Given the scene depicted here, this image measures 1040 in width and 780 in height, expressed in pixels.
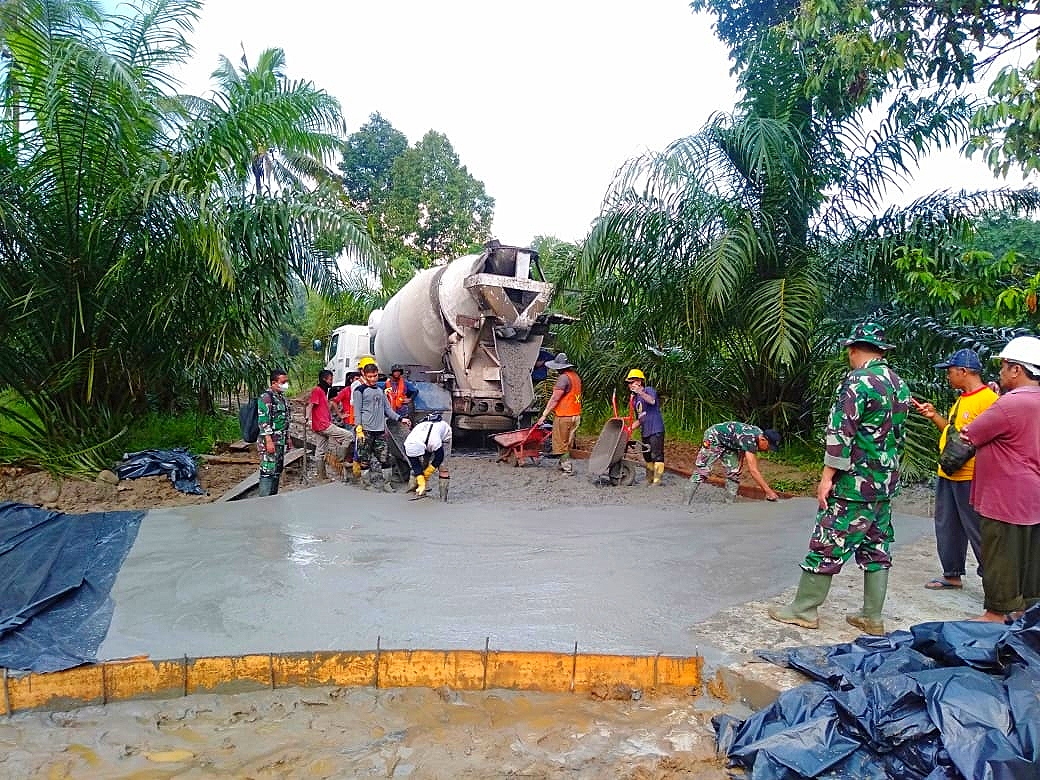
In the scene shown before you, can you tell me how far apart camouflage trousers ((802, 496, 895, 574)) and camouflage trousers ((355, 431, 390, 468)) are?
4592mm

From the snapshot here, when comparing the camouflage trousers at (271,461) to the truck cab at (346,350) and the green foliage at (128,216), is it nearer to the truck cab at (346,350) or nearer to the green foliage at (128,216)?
the green foliage at (128,216)

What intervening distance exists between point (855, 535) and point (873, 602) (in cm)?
36

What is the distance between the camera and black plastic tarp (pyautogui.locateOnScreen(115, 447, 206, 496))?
26.3 feet

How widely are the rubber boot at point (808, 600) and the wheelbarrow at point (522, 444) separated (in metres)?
4.91

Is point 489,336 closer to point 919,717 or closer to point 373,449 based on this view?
point 373,449

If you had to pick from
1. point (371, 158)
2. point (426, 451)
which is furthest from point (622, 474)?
point (371, 158)

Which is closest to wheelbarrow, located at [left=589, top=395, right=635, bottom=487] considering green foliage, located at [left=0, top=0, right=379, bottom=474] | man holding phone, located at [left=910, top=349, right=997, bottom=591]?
green foliage, located at [left=0, top=0, right=379, bottom=474]

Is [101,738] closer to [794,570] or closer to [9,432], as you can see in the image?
[794,570]

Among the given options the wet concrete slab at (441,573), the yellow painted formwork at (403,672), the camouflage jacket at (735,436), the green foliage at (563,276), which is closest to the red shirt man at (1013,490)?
the wet concrete slab at (441,573)

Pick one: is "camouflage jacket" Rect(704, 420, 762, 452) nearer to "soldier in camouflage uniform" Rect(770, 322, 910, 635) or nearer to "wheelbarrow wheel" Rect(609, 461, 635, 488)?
"wheelbarrow wheel" Rect(609, 461, 635, 488)

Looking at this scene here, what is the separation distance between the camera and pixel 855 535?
12.3 feet

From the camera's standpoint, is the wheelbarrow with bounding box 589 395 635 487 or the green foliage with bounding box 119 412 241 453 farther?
the green foliage with bounding box 119 412 241 453

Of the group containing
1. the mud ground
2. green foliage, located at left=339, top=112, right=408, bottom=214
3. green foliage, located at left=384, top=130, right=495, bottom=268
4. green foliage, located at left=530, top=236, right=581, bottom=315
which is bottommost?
the mud ground

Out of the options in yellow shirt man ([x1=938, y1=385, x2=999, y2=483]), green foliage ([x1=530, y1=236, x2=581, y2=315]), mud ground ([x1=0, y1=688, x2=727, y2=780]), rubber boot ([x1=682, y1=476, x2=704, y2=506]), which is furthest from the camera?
green foliage ([x1=530, y1=236, x2=581, y2=315])
